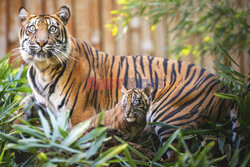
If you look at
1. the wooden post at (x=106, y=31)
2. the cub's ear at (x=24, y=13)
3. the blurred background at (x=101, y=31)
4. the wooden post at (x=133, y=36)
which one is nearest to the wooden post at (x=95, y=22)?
the blurred background at (x=101, y=31)

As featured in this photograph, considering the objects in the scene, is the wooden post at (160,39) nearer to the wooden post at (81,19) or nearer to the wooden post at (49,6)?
the wooden post at (81,19)

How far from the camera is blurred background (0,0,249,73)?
494 cm

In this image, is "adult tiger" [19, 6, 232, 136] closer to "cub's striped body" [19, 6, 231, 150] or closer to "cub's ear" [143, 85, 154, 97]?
"cub's striped body" [19, 6, 231, 150]

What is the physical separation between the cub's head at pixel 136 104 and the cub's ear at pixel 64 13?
83cm

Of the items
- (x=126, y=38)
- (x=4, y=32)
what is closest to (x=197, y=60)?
(x=126, y=38)

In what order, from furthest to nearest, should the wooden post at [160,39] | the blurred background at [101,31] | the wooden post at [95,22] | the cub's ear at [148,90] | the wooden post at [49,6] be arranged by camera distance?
1. the wooden post at [160,39]
2. the wooden post at [95,22]
3. the wooden post at [49,6]
4. the blurred background at [101,31]
5. the cub's ear at [148,90]

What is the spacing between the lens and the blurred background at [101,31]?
4.94 metres

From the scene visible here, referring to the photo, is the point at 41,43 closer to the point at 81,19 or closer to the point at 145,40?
the point at 81,19

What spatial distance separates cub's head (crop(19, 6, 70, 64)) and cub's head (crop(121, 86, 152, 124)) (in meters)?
0.59

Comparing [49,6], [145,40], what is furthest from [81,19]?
[145,40]

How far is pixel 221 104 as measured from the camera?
2434 millimetres

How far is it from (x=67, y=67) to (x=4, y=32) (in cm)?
292

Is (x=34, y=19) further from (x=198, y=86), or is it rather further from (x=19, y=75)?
(x=198, y=86)

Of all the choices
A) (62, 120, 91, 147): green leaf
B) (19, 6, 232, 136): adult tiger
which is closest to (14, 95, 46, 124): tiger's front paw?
(19, 6, 232, 136): adult tiger
